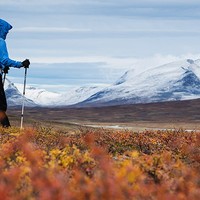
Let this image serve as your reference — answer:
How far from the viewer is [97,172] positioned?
24.5 feet

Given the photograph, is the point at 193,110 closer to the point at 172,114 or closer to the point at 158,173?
the point at 172,114

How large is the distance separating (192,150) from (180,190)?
526 centimetres

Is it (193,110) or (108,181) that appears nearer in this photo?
(108,181)

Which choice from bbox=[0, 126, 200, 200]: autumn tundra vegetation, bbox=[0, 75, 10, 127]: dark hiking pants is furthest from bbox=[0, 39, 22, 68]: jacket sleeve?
bbox=[0, 126, 200, 200]: autumn tundra vegetation

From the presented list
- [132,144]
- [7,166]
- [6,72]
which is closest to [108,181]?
[7,166]

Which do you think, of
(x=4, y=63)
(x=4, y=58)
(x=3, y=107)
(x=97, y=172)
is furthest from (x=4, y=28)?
(x=97, y=172)

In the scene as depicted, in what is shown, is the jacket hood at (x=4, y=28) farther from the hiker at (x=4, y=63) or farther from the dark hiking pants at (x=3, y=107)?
the dark hiking pants at (x=3, y=107)

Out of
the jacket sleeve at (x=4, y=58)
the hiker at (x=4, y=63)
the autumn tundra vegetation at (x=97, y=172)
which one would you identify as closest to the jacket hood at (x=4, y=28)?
the hiker at (x=4, y=63)

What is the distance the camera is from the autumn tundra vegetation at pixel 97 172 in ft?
18.5

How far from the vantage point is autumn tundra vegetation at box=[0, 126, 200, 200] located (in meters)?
5.64

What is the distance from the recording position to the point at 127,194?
5906mm

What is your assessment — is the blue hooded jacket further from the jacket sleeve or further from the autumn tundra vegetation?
the autumn tundra vegetation

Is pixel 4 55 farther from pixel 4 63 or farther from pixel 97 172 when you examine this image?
pixel 97 172

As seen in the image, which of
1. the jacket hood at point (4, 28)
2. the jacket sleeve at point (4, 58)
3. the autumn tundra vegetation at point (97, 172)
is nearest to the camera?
the autumn tundra vegetation at point (97, 172)
